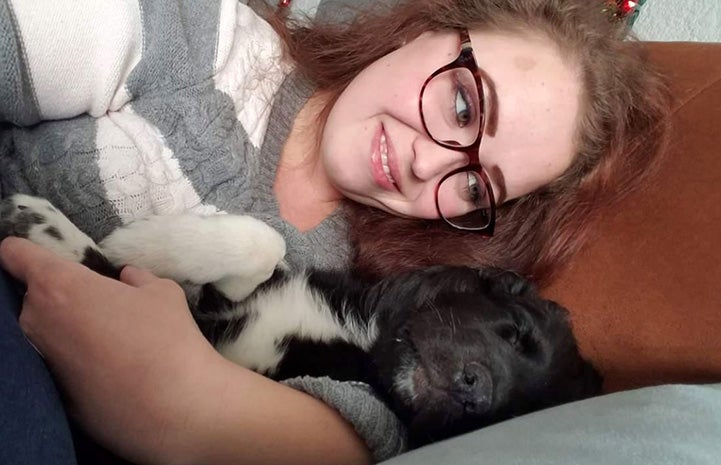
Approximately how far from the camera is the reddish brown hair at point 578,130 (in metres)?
1.89

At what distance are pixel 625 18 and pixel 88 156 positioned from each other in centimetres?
177

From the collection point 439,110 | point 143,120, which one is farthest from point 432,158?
point 143,120

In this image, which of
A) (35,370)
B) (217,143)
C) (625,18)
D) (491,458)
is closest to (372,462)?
(491,458)

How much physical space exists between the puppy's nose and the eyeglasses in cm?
53

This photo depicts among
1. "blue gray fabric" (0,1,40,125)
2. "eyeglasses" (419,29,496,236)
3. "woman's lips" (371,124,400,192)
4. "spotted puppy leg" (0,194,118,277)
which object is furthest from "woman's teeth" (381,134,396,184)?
"blue gray fabric" (0,1,40,125)

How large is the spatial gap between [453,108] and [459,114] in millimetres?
22

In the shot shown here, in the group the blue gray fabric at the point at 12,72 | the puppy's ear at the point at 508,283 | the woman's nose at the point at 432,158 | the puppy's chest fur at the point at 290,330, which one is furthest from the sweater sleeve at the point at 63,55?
the puppy's ear at the point at 508,283

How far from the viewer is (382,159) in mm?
1790

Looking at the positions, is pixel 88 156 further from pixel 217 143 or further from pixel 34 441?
pixel 34 441

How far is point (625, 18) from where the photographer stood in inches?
89.5

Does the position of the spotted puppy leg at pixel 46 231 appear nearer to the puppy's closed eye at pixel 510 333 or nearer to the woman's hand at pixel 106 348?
the woman's hand at pixel 106 348

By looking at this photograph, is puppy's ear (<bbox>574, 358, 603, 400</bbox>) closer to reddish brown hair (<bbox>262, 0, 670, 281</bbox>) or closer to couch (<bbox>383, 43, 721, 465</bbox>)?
couch (<bbox>383, 43, 721, 465</bbox>)

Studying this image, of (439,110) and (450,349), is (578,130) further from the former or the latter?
(450,349)

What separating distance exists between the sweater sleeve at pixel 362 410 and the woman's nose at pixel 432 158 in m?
0.60
